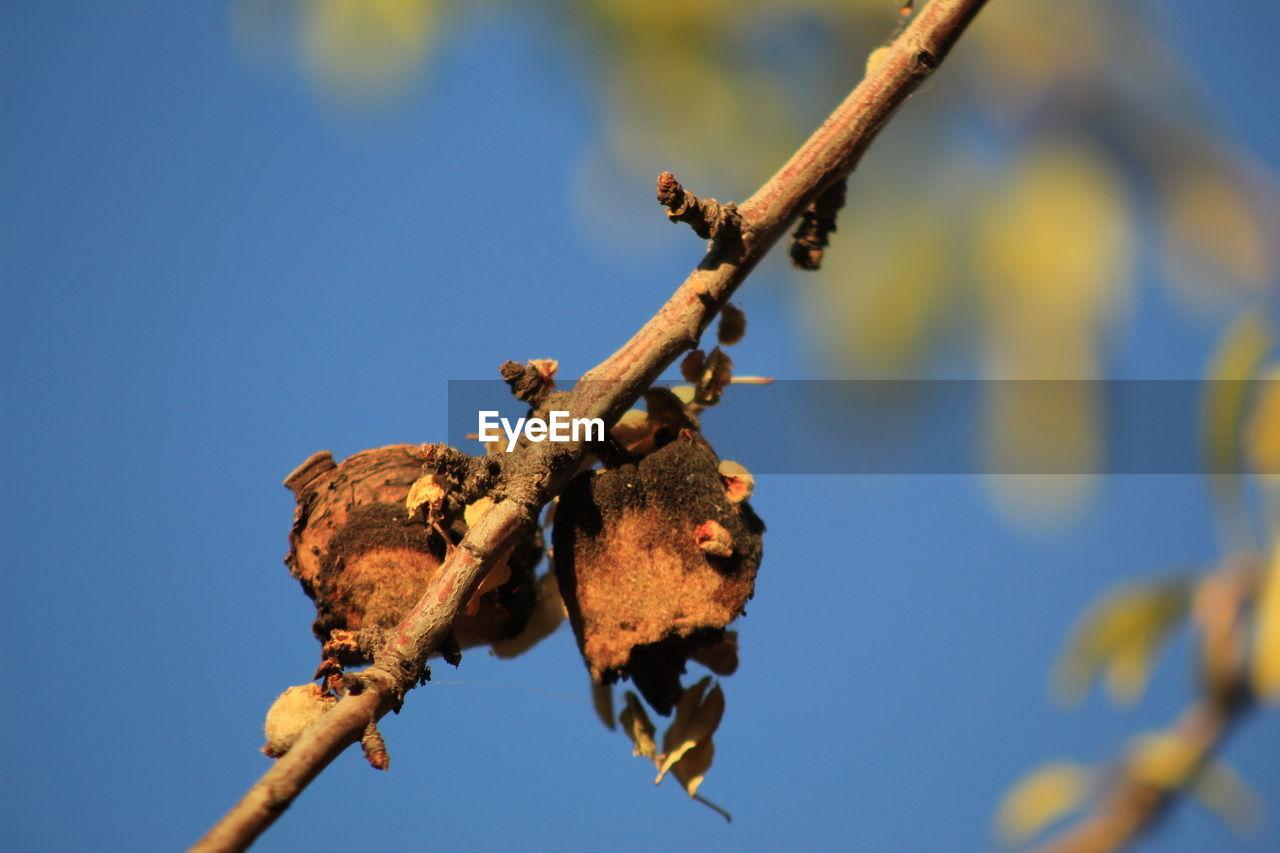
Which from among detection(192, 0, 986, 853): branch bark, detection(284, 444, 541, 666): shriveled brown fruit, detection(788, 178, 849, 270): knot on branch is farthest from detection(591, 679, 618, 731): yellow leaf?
detection(788, 178, 849, 270): knot on branch

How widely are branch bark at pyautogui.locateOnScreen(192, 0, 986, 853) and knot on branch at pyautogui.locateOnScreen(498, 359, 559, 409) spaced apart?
0.05 meters

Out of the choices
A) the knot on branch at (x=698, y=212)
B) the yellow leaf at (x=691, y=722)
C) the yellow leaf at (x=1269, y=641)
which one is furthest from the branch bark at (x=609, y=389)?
the yellow leaf at (x=1269, y=641)

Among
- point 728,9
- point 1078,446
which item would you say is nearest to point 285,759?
point 1078,446

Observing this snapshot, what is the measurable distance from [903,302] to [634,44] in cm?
59

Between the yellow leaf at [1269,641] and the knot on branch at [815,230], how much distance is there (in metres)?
0.54

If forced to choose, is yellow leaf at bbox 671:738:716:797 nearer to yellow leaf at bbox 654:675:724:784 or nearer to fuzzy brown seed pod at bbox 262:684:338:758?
yellow leaf at bbox 654:675:724:784

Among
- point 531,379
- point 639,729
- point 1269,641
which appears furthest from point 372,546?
point 1269,641

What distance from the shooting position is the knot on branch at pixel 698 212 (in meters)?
1.05

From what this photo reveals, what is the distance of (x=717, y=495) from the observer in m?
1.15

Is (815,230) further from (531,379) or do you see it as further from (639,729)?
(639,729)

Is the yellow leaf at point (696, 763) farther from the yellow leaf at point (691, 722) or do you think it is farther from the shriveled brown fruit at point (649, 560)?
the shriveled brown fruit at point (649, 560)

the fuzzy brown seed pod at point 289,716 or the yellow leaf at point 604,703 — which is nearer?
the fuzzy brown seed pod at point 289,716

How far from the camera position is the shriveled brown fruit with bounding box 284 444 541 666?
1138 millimetres

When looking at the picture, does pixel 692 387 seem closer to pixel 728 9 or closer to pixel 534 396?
pixel 534 396
